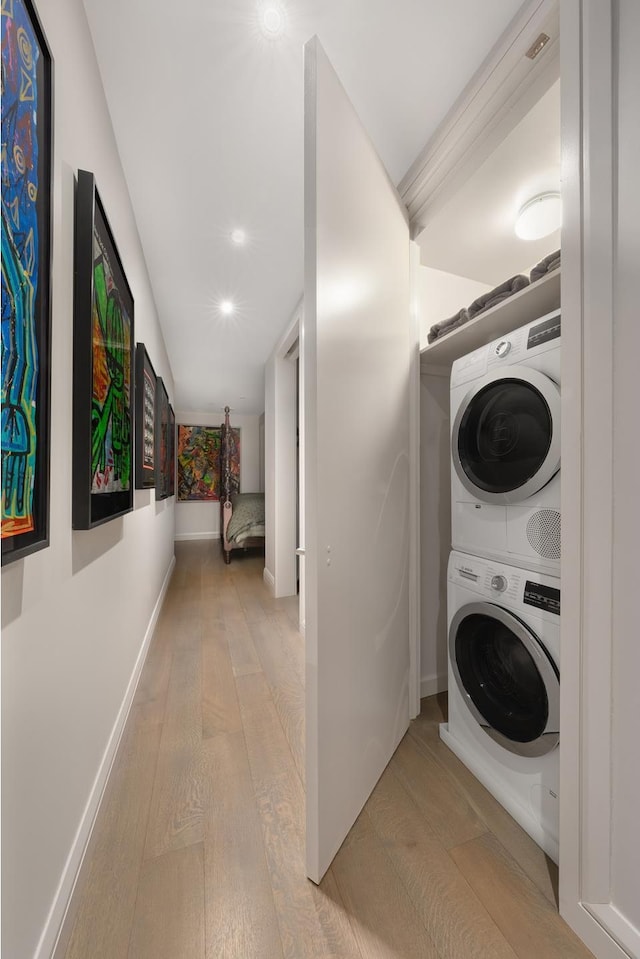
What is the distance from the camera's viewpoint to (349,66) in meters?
1.17

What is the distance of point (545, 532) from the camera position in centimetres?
113

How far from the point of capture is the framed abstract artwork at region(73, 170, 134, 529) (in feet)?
3.21

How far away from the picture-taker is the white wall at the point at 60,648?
26.3 inches

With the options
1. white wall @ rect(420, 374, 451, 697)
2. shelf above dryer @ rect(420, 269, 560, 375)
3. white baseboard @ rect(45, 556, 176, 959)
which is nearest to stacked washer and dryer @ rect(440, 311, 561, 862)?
shelf above dryer @ rect(420, 269, 560, 375)

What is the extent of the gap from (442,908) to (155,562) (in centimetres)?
257

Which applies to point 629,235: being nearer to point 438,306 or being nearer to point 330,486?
point 330,486

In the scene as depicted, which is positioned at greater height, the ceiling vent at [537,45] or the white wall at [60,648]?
the ceiling vent at [537,45]

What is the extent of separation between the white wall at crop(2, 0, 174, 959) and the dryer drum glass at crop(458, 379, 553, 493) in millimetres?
1323

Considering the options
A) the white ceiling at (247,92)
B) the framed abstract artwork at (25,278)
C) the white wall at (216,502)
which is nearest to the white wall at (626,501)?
the white ceiling at (247,92)

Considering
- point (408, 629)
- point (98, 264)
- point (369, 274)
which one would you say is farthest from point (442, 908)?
point (98, 264)

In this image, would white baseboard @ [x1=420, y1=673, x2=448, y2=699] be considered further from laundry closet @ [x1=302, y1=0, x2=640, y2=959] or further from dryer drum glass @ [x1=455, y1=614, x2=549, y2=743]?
dryer drum glass @ [x1=455, y1=614, x2=549, y2=743]

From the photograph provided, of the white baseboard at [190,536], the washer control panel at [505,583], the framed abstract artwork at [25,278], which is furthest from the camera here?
the white baseboard at [190,536]

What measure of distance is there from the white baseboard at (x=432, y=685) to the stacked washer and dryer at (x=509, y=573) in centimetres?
33

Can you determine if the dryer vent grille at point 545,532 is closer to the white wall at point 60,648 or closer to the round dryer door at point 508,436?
the round dryer door at point 508,436
